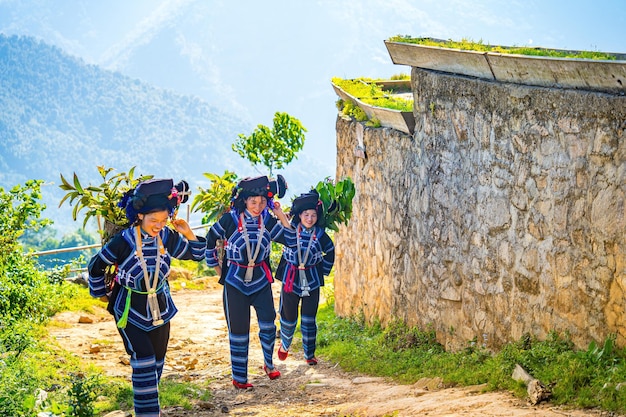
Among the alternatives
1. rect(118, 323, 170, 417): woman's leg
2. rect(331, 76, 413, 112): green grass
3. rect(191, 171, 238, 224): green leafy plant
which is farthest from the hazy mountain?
rect(118, 323, 170, 417): woman's leg

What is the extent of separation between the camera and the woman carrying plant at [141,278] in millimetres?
6754

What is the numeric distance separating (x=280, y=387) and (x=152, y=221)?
247cm

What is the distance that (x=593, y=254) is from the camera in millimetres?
6613

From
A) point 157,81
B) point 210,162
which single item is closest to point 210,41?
point 157,81

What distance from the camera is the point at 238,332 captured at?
8414mm

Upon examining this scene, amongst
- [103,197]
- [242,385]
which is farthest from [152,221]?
[242,385]

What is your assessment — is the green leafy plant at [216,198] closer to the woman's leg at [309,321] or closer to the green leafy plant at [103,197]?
the woman's leg at [309,321]

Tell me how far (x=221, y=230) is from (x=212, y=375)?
172cm

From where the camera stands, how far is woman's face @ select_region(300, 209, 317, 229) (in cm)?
902

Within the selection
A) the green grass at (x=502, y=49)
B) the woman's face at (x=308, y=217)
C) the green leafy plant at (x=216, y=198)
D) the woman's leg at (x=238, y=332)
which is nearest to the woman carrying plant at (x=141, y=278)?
the woman's leg at (x=238, y=332)

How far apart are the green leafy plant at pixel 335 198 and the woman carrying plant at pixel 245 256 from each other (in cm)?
70

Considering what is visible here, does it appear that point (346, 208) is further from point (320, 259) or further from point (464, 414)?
point (464, 414)

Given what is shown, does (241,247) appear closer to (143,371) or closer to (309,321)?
(309,321)

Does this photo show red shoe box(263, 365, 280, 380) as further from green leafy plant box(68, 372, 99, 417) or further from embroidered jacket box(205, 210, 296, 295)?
green leafy plant box(68, 372, 99, 417)
